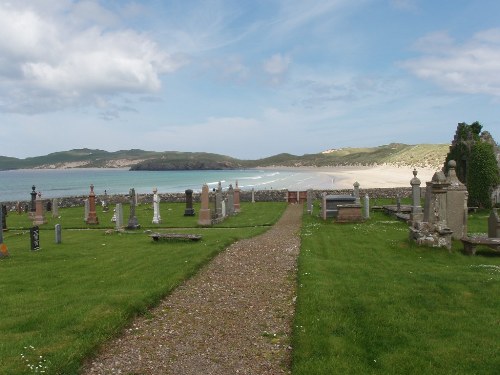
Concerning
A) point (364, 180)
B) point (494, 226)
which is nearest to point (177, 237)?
point (494, 226)

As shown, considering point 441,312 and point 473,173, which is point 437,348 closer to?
point 441,312

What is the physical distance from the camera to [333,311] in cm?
837

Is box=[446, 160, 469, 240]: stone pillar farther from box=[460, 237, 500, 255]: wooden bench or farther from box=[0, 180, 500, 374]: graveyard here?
box=[460, 237, 500, 255]: wooden bench

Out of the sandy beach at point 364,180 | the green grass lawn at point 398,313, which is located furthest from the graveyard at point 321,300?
the sandy beach at point 364,180

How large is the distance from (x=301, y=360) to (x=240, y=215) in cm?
2336

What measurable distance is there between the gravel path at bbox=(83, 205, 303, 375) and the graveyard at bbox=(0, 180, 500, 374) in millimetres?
246

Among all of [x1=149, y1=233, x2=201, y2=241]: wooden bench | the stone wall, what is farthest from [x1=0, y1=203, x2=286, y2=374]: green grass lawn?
the stone wall

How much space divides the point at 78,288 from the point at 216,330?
4.12 m

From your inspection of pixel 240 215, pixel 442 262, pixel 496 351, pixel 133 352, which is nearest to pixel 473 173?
pixel 240 215

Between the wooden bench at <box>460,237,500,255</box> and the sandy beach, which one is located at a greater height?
the sandy beach

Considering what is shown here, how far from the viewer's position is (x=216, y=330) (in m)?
7.58

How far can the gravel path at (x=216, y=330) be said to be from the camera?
6.20 metres

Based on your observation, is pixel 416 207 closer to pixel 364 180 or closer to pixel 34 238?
pixel 34 238

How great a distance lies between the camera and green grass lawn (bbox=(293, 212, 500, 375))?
6242 mm
